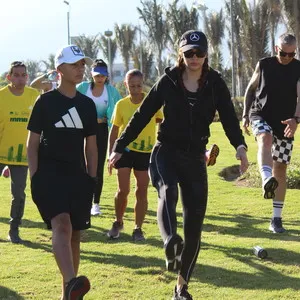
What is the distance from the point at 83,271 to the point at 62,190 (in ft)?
5.58

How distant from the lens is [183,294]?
5.09 meters

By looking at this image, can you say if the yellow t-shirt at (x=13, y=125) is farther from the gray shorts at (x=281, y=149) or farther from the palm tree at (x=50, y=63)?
the palm tree at (x=50, y=63)

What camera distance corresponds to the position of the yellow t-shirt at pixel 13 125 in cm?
732

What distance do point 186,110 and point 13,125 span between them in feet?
9.69

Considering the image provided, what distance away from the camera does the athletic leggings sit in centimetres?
502

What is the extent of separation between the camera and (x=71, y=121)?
4.82 m

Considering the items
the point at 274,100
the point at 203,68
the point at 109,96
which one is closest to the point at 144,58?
the point at 109,96

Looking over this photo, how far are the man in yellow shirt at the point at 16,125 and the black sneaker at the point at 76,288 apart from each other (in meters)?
3.27

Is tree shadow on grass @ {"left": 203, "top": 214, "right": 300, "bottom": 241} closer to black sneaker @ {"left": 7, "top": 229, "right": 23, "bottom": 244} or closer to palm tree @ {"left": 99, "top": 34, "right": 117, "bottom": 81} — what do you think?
black sneaker @ {"left": 7, "top": 229, "right": 23, "bottom": 244}

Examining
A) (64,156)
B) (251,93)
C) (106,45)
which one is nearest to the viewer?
(64,156)

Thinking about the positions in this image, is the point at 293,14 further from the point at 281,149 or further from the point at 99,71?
the point at 281,149

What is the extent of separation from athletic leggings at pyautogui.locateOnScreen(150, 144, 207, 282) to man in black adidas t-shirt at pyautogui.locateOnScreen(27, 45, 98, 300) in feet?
1.73

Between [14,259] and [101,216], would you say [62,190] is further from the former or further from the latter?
[101,216]

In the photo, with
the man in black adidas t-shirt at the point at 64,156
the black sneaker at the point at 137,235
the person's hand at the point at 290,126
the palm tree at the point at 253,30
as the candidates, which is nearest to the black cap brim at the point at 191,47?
the man in black adidas t-shirt at the point at 64,156
